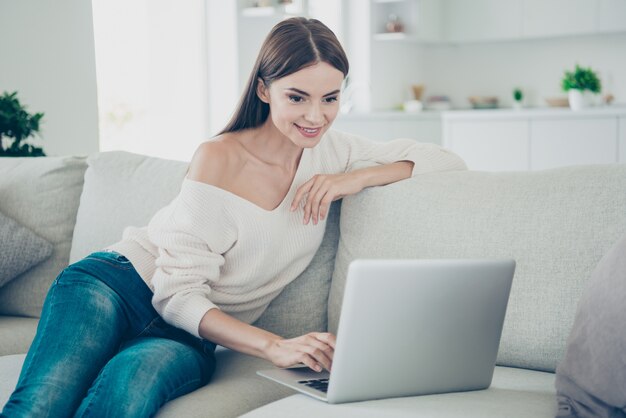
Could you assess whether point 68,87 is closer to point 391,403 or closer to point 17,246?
point 17,246

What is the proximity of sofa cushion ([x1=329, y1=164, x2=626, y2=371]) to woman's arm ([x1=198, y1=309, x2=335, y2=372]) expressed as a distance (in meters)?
0.34

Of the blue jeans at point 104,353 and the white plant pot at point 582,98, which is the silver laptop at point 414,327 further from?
the white plant pot at point 582,98

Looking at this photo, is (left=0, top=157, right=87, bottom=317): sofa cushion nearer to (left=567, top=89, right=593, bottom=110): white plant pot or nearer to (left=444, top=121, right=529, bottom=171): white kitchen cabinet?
(left=444, top=121, right=529, bottom=171): white kitchen cabinet

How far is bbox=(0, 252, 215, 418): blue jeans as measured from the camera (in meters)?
1.49

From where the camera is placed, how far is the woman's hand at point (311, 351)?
1481 millimetres

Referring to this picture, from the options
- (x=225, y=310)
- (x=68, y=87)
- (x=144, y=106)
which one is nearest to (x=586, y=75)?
(x=144, y=106)

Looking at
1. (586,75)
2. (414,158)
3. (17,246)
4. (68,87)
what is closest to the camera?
(414,158)

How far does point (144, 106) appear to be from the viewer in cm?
534

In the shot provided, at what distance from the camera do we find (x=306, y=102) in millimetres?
1811

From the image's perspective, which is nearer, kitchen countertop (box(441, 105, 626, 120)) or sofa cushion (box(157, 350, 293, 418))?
sofa cushion (box(157, 350, 293, 418))

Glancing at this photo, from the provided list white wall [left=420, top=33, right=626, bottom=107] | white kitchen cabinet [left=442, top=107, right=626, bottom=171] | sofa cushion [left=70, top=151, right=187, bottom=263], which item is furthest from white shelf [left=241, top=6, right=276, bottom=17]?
sofa cushion [left=70, top=151, right=187, bottom=263]

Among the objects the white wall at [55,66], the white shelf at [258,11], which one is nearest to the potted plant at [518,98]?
the white shelf at [258,11]

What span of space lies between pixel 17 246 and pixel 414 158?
1.12 m

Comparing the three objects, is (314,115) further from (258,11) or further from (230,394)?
(258,11)
